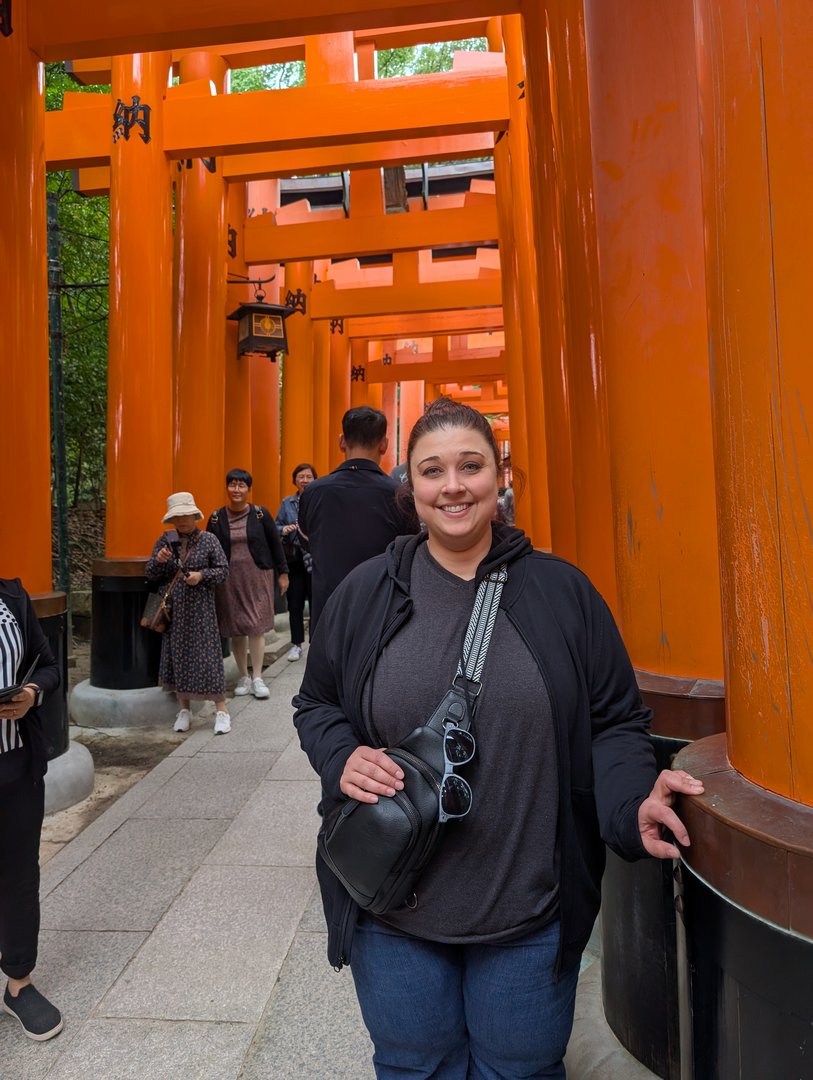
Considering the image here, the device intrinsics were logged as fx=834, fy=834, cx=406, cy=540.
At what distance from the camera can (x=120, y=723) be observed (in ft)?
20.1

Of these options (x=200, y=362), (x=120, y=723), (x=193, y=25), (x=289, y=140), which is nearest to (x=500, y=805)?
(x=193, y=25)

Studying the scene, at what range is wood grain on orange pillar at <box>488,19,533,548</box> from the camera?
695cm

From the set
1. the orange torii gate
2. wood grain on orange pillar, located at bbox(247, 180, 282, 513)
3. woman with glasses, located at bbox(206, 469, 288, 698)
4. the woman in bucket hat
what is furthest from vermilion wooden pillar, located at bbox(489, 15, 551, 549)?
wood grain on orange pillar, located at bbox(247, 180, 282, 513)

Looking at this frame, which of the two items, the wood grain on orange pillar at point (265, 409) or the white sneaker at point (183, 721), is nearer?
the white sneaker at point (183, 721)

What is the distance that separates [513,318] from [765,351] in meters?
7.52

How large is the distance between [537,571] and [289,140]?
626 cm

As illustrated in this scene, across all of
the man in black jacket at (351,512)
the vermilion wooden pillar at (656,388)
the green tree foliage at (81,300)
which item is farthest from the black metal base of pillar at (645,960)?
the green tree foliage at (81,300)

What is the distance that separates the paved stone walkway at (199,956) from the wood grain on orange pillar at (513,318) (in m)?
3.47

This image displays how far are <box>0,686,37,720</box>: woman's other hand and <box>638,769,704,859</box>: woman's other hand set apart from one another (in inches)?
69.7

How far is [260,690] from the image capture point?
262 inches

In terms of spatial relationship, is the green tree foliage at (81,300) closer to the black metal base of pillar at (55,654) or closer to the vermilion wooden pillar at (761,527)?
the black metal base of pillar at (55,654)

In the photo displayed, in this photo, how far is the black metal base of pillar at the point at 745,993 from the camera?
3.54ft

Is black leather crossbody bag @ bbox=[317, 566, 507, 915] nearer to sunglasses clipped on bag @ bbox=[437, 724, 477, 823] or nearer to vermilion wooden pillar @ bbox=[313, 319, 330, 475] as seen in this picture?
sunglasses clipped on bag @ bbox=[437, 724, 477, 823]

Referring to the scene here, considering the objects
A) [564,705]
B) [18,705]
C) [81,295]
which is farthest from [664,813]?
[81,295]
